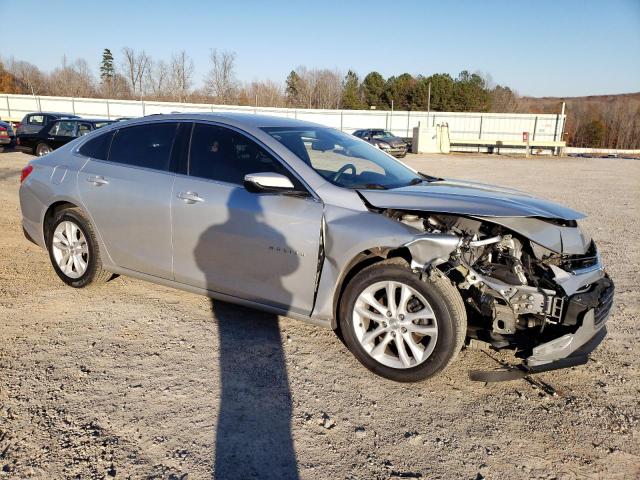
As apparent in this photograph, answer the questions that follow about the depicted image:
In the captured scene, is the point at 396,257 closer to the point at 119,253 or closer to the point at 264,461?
the point at 264,461

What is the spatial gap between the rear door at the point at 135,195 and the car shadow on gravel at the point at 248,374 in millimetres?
492

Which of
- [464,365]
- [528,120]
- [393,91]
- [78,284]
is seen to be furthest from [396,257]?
[393,91]

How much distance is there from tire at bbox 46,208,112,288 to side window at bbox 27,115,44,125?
52.2 feet

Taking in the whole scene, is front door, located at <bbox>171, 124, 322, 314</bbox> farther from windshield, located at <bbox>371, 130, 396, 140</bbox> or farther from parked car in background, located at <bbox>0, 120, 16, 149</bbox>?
windshield, located at <bbox>371, 130, 396, 140</bbox>

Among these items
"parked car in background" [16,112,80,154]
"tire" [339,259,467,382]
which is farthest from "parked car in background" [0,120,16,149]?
Answer: "tire" [339,259,467,382]

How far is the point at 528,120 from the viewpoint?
39750mm

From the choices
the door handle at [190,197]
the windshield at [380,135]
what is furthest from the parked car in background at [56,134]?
the door handle at [190,197]

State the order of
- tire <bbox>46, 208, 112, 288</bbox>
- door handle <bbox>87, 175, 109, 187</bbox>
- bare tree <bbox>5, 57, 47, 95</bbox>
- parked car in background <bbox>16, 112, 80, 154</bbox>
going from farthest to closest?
bare tree <bbox>5, 57, 47, 95</bbox>
parked car in background <bbox>16, 112, 80, 154</bbox>
tire <bbox>46, 208, 112, 288</bbox>
door handle <bbox>87, 175, 109, 187</bbox>

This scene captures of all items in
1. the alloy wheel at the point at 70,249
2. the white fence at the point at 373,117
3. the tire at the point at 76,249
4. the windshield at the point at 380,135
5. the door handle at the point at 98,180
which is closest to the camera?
the door handle at the point at 98,180

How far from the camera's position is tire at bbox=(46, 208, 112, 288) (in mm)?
4523

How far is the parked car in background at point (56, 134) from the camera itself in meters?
16.7

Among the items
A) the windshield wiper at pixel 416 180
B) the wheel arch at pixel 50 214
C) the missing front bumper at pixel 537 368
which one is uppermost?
the windshield wiper at pixel 416 180

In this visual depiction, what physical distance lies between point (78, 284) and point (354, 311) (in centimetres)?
291

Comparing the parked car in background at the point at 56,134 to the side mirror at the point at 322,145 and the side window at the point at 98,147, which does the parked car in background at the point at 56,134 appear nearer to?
the side window at the point at 98,147
